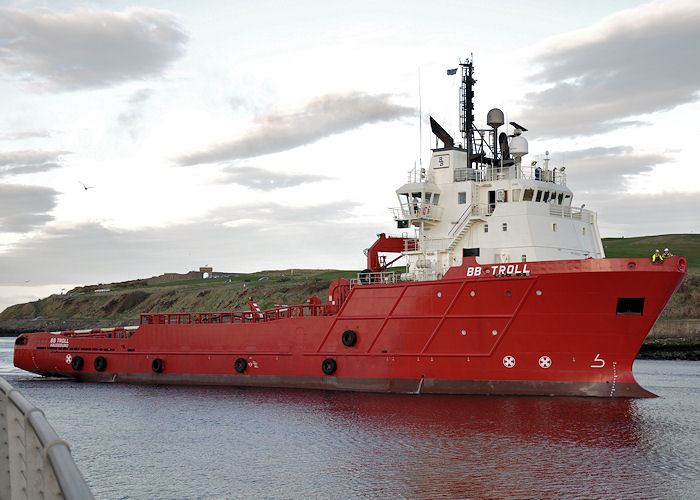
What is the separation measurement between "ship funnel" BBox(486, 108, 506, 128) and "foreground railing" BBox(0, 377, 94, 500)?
20.9 metres

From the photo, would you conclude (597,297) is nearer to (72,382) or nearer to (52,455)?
(52,455)

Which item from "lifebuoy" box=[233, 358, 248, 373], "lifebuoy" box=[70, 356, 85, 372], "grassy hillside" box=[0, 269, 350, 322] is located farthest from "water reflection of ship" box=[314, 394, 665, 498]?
"grassy hillside" box=[0, 269, 350, 322]

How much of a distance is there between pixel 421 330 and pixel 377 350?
5.51 feet

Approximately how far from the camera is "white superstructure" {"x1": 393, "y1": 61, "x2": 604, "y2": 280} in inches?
853

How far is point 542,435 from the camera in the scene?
50.3 feet

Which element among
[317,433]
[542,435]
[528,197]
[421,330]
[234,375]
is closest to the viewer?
[542,435]

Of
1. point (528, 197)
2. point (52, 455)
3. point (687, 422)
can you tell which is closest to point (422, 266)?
point (528, 197)

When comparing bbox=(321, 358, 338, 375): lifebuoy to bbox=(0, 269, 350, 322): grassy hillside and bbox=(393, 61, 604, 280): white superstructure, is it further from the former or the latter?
bbox=(0, 269, 350, 322): grassy hillside

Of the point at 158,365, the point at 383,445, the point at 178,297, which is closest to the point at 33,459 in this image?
the point at 383,445

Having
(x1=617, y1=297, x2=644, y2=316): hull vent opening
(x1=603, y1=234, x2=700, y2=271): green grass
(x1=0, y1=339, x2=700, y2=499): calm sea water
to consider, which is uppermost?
(x1=603, y1=234, x2=700, y2=271): green grass

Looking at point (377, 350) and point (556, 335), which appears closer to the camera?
point (556, 335)

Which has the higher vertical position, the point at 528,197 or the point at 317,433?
the point at 528,197

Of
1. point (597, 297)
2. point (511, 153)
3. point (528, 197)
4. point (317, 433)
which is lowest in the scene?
point (317, 433)

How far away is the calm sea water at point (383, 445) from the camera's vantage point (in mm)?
11922
